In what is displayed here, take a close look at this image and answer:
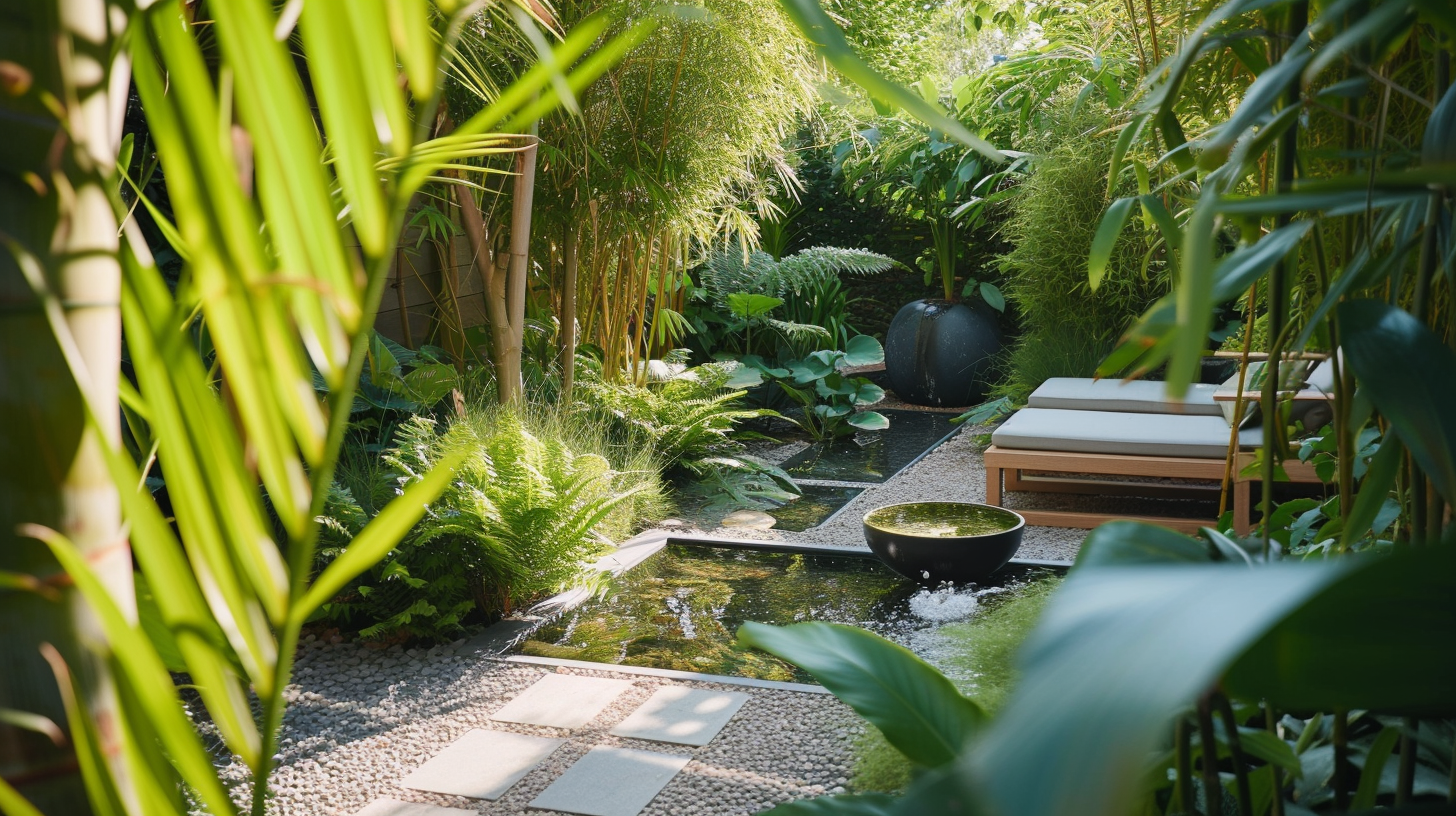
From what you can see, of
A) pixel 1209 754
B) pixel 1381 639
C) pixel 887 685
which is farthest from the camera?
pixel 887 685

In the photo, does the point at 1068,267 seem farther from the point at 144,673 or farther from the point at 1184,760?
the point at 144,673

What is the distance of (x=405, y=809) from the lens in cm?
202

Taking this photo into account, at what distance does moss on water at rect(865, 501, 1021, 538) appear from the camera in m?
3.22

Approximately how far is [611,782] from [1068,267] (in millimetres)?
4857

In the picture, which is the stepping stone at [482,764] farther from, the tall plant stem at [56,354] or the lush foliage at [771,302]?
the lush foliage at [771,302]

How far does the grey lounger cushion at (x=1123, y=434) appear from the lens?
13.0 feet

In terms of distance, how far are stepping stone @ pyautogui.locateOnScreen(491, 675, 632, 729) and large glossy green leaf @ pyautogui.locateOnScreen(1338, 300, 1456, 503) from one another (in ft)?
7.00

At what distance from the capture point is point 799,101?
17.3 ft

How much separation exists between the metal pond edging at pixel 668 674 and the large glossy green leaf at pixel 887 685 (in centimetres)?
173

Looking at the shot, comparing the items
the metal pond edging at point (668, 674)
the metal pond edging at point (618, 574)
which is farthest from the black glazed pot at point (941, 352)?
the metal pond edging at point (668, 674)

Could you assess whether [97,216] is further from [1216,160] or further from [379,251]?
[1216,160]

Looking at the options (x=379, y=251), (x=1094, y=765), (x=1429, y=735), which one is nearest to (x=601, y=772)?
(x=1429, y=735)

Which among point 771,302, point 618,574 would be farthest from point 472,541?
point 771,302

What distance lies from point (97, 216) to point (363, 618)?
2.88 m
